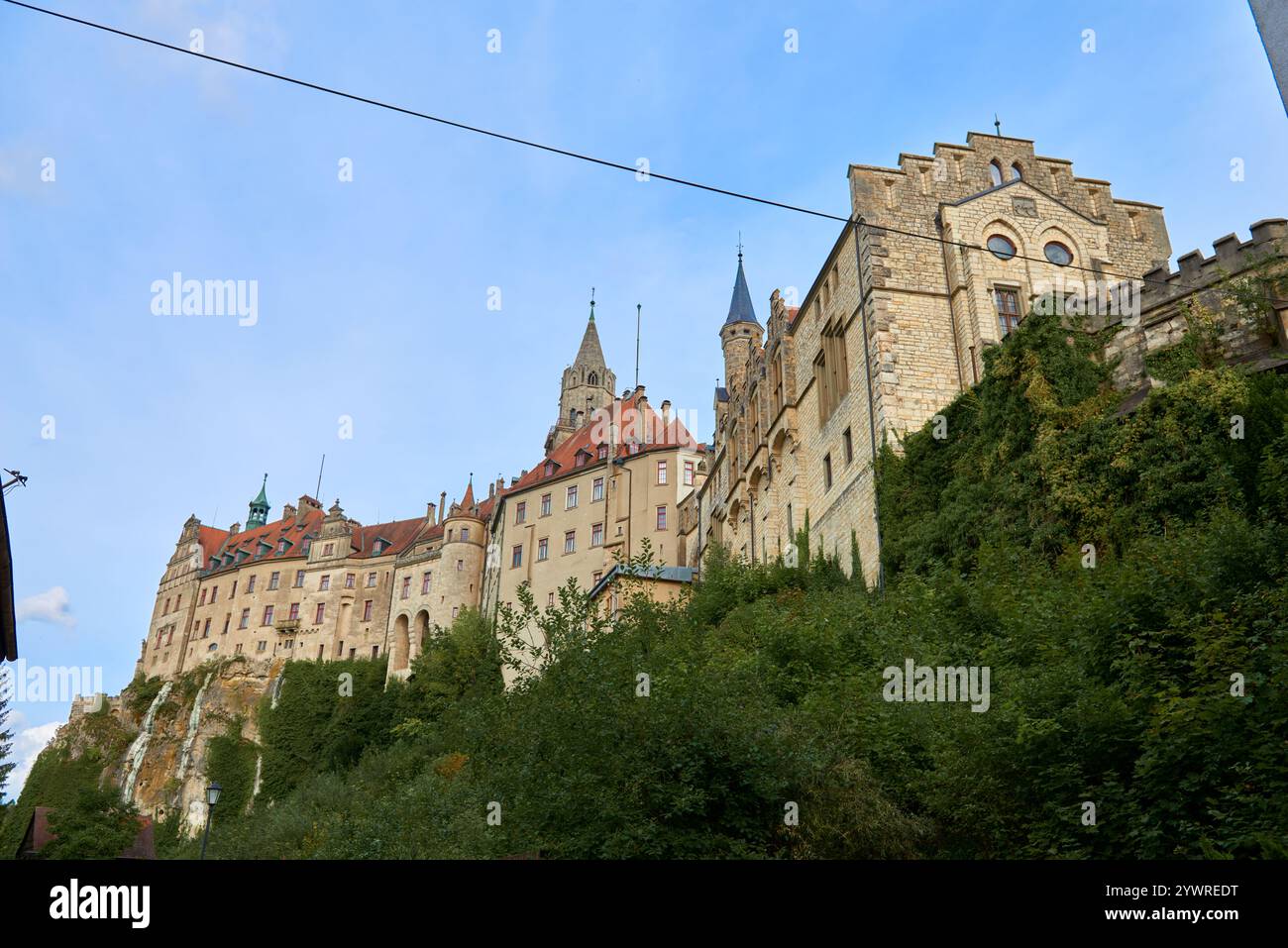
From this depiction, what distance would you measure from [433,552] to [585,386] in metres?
30.3

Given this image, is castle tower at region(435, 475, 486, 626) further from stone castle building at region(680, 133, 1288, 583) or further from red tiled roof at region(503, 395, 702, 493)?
stone castle building at region(680, 133, 1288, 583)

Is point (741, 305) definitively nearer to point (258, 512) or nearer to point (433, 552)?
point (433, 552)

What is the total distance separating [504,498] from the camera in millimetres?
63000

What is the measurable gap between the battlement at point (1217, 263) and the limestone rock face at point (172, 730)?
66.3 meters

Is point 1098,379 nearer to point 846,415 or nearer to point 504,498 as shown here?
point 846,415

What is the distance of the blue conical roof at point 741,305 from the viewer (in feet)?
211

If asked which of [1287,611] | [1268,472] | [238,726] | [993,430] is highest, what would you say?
[993,430]

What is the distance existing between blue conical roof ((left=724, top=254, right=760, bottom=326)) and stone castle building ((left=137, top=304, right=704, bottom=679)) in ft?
27.9

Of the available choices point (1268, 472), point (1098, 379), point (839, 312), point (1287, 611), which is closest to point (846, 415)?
point (839, 312)

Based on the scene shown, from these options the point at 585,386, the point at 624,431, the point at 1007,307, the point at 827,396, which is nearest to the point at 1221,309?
the point at 1007,307

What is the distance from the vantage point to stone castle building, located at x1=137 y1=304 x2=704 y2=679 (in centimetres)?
5494

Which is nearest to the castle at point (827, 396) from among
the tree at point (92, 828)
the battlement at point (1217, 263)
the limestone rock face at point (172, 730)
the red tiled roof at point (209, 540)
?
the battlement at point (1217, 263)

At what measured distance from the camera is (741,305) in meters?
65.2
